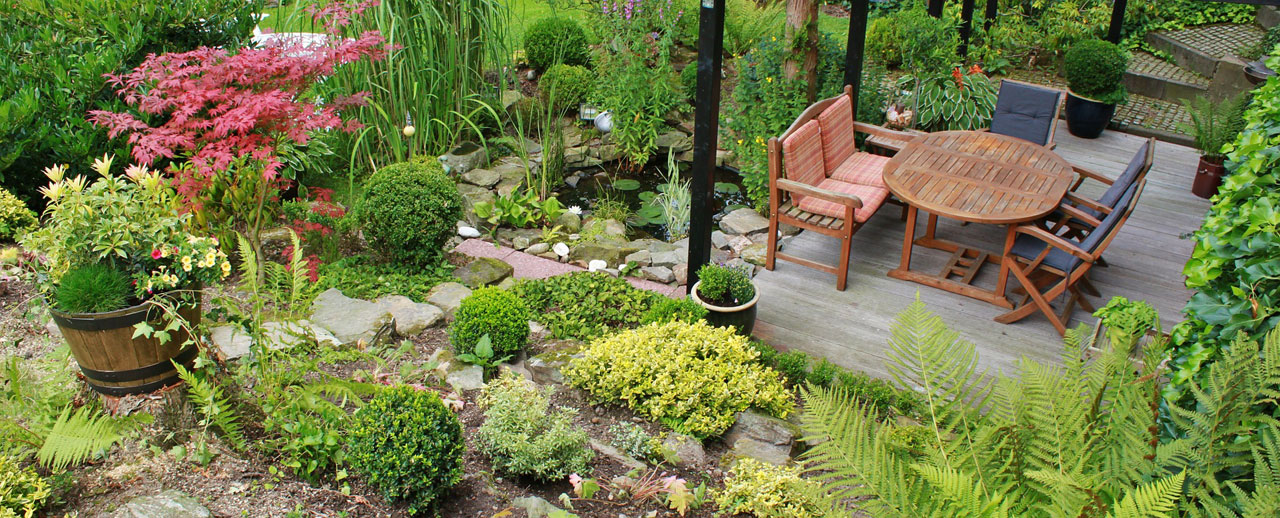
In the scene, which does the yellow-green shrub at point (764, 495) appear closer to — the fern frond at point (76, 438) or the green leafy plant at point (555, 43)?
the fern frond at point (76, 438)

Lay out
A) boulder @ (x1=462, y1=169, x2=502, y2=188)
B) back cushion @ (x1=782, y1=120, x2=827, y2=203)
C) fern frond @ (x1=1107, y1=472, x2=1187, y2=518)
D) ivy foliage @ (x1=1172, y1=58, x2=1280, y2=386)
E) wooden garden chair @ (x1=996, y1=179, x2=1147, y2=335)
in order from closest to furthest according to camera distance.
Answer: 1. fern frond @ (x1=1107, y1=472, x2=1187, y2=518)
2. ivy foliage @ (x1=1172, y1=58, x2=1280, y2=386)
3. wooden garden chair @ (x1=996, y1=179, x2=1147, y2=335)
4. back cushion @ (x1=782, y1=120, x2=827, y2=203)
5. boulder @ (x1=462, y1=169, x2=502, y2=188)

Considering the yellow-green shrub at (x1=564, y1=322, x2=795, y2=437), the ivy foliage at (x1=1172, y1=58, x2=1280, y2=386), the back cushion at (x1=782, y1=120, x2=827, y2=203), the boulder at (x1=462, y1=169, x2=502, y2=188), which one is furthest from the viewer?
the boulder at (x1=462, y1=169, x2=502, y2=188)

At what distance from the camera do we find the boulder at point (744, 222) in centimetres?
598

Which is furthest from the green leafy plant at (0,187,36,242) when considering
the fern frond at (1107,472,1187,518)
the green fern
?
the fern frond at (1107,472,1187,518)

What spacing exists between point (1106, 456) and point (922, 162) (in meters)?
3.40

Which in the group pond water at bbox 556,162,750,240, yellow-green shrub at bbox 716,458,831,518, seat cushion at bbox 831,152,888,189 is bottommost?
pond water at bbox 556,162,750,240

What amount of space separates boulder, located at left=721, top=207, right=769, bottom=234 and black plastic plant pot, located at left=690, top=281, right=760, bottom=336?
5.94ft

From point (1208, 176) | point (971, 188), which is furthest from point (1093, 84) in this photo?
point (971, 188)

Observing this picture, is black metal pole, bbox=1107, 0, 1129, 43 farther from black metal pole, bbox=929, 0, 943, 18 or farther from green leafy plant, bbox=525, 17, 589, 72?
green leafy plant, bbox=525, 17, 589, 72

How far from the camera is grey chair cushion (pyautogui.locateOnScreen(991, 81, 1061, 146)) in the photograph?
607 centimetres

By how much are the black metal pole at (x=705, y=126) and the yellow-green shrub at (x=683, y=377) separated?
34.0 inches

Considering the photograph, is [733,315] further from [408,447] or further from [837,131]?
[837,131]

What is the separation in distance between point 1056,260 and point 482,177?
13.6 ft

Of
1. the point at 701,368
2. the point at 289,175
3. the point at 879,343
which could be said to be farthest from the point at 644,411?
the point at 289,175
